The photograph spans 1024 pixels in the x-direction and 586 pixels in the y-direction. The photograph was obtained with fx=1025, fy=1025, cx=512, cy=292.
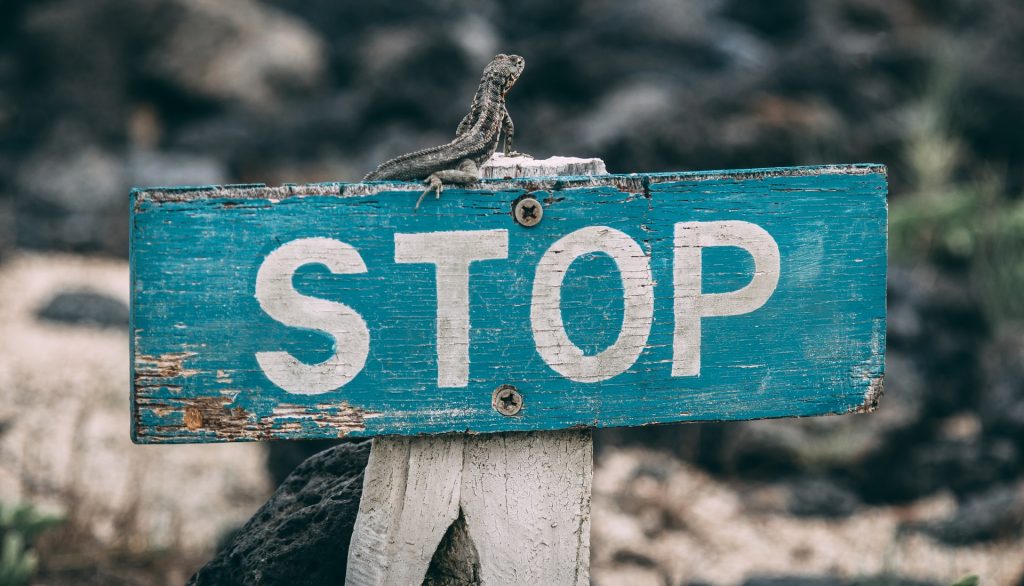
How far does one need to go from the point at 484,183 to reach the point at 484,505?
552 millimetres

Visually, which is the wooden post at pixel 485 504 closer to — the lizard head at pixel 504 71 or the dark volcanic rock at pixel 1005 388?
the lizard head at pixel 504 71

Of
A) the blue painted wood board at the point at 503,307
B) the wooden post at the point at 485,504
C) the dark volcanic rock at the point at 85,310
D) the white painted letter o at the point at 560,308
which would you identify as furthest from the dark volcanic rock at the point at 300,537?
the dark volcanic rock at the point at 85,310

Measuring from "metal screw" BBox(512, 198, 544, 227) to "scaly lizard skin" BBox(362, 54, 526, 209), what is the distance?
101mm

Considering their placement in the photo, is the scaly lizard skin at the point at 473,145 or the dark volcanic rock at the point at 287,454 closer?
the scaly lizard skin at the point at 473,145

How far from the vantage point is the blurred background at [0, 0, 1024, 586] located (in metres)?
4.09

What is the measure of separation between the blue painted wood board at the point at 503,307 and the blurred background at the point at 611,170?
106 centimetres

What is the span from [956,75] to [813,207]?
6.44 m

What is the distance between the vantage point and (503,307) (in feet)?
5.60

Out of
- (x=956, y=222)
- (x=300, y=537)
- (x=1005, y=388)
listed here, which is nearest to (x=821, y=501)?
(x=1005, y=388)

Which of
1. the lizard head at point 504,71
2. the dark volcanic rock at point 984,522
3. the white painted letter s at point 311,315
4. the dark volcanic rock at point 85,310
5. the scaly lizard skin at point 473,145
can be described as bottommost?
the dark volcanic rock at point 984,522

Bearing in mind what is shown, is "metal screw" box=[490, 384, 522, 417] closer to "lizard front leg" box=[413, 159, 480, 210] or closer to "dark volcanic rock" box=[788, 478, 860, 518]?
"lizard front leg" box=[413, 159, 480, 210]

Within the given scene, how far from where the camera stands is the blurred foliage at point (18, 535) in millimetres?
2480

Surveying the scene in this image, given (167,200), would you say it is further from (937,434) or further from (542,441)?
(937,434)

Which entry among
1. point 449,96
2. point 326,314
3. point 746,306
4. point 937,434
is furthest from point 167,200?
point 449,96
